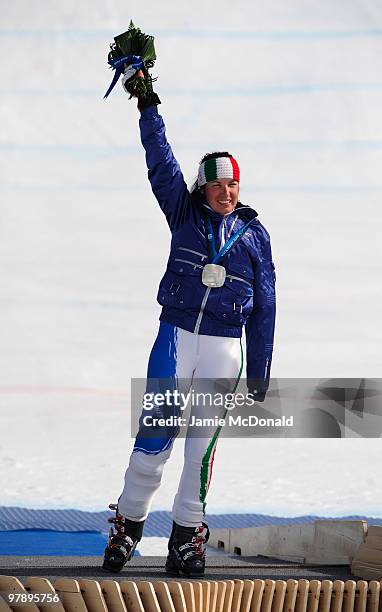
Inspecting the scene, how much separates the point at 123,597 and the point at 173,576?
67 cm

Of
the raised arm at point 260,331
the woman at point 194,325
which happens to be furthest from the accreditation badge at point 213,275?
the raised arm at point 260,331

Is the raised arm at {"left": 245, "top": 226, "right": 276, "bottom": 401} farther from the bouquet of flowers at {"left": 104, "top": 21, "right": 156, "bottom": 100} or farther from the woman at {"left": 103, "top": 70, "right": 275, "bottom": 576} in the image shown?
the bouquet of flowers at {"left": 104, "top": 21, "right": 156, "bottom": 100}

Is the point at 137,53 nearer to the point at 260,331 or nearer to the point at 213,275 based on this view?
the point at 213,275

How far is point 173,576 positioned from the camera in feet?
10.2

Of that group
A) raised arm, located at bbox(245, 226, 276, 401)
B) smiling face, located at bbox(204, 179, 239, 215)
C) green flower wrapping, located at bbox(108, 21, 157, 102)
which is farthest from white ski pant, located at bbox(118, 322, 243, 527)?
green flower wrapping, located at bbox(108, 21, 157, 102)

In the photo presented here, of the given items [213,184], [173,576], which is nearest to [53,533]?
[173,576]

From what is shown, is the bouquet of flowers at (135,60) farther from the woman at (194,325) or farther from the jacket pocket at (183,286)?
the jacket pocket at (183,286)

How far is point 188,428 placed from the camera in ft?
10.5

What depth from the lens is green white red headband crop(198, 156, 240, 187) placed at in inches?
131

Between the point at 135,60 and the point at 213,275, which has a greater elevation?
the point at 135,60

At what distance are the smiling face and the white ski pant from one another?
16.9 inches

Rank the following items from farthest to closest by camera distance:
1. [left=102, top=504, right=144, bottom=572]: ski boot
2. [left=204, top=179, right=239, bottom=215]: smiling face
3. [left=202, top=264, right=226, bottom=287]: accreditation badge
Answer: [left=204, top=179, right=239, bottom=215]: smiling face < [left=202, top=264, right=226, bottom=287]: accreditation badge < [left=102, top=504, right=144, bottom=572]: ski boot

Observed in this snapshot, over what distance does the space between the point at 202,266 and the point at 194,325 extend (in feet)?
0.62

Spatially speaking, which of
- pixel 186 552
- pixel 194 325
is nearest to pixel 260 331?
pixel 194 325
